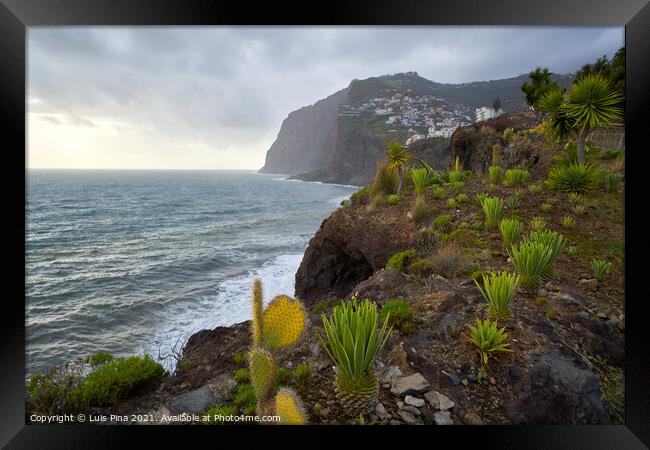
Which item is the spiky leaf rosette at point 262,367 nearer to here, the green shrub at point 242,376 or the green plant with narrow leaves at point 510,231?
the green shrub at point 242,376

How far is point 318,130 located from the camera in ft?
70.8

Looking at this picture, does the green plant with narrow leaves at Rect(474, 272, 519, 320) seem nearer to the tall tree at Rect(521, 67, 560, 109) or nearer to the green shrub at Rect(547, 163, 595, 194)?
the green shrub at Rect(547, 163, 595, 194)

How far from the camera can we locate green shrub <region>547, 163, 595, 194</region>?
16.7ft

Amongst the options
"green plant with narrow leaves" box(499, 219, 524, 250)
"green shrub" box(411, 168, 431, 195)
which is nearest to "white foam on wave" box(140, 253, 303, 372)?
"green plant with narrow leaves" box(499, 219, 524, 250)

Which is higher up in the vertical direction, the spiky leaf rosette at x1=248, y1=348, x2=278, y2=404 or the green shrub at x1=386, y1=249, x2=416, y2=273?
the green shrub at x1=386, y1=249, x2=416, y2=273

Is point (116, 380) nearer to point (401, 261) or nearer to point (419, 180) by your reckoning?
point (401, 261)

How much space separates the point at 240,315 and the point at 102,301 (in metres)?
4.08

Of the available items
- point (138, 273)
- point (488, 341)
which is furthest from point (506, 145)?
point (138, 273)

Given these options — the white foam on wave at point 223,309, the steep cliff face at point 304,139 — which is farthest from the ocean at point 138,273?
the steep cliff face at point 304,139

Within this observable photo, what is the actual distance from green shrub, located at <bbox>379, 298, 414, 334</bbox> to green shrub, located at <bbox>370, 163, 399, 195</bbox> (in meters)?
4.91

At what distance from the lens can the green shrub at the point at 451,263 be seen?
3668mm

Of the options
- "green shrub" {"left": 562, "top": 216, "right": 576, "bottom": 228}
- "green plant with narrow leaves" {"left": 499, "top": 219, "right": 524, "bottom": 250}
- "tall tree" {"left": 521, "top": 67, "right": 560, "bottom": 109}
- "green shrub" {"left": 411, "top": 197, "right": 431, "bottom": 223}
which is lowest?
"green plant with narrow leaves" {"left": 499, "top": 219, "right": 524, "bottom": 250}

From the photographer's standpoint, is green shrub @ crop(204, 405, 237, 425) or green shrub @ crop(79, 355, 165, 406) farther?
green shrub @ crop(79, 355, 165, 406)

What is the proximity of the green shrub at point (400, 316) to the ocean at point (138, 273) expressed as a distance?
1.86m
